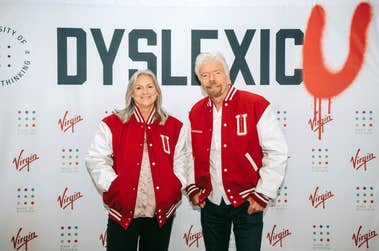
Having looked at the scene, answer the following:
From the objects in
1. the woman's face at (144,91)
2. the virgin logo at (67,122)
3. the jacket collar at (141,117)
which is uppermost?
the woman's face at (144,91)

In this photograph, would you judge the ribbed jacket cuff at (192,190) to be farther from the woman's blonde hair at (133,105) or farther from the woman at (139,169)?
the woman's blonde hair at (133,105)

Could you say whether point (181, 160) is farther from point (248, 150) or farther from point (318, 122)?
point (318, 122)

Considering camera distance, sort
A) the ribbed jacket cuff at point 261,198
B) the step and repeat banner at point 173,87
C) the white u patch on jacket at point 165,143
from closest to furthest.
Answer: the ribbed jacket cuff at point 261,198
the white u patch on jacket at point 165,143
the step and repeat banner at point 173,87

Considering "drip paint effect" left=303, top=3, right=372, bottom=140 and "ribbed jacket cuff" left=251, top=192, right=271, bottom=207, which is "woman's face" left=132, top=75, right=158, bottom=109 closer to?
"ribbed jacket cuff" left=251, top=192, right=271, bottom=207

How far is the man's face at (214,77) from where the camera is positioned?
1940mm

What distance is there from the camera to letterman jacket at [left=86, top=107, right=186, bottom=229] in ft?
6.16

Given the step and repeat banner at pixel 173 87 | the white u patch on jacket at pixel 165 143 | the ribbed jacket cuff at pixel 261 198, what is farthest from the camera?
the step and repeat banner at pixel 173 87

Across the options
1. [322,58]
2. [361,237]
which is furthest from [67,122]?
[361,237]

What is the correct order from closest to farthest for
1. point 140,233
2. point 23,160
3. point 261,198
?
point 261,198 < point 140,233 < point 23,160

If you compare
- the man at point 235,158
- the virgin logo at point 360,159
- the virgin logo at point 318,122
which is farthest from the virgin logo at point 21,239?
the virgin logo at point 360,159

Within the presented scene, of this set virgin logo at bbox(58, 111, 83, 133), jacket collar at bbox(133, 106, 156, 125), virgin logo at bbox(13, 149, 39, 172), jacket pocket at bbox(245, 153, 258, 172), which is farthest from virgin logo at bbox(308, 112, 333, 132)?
virgin logo at bbox(13, 149, 39, 172)

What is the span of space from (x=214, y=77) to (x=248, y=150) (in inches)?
17.6

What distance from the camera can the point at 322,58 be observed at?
2633 mm

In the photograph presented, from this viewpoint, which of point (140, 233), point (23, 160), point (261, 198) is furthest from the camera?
point (23, 160)
